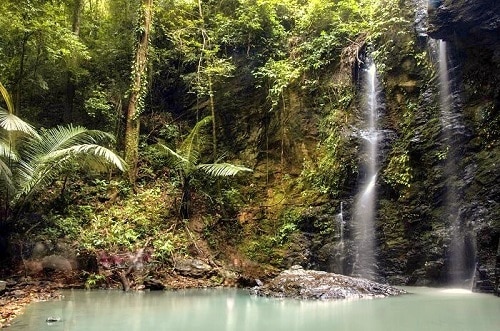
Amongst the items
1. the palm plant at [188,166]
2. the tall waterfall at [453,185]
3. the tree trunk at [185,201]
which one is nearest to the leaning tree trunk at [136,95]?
the palm plant at [188,166]

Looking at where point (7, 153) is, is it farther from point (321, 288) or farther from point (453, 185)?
point (453, 185)

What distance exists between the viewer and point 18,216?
877 cm

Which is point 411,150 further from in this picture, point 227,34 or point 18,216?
point 18,216

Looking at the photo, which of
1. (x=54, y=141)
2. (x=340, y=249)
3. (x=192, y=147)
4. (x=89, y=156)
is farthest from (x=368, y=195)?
(x=54, y=141)

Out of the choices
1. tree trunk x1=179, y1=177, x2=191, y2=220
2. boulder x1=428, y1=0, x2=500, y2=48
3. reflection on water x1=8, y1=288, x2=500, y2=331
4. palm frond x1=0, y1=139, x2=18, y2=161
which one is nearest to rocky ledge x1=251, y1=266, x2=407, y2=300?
reflection on water x1=8, y1=288, x2=500, y2=331

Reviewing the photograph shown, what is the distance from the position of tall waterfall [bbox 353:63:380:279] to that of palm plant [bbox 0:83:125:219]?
4.99 metres

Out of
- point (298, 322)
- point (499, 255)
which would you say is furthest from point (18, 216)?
point (499, 255)

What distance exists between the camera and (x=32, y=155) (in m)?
8.94

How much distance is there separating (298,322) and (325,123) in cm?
653

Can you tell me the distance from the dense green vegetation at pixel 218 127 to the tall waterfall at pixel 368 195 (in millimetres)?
230

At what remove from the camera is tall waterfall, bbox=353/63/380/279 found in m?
8.75

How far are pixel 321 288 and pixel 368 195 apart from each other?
3.11 metres

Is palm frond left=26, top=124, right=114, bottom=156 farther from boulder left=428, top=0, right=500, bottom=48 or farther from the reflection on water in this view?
boulder left=428, top=0, right=500, bottom=48

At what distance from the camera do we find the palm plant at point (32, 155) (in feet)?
27.0
